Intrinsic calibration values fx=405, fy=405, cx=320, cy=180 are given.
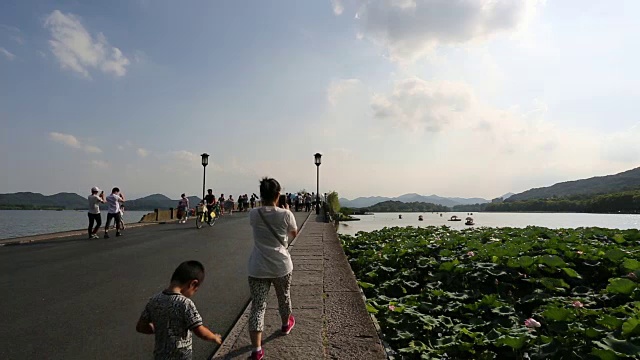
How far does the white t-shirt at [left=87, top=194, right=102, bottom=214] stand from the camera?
13.7m

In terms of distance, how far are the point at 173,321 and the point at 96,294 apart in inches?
177

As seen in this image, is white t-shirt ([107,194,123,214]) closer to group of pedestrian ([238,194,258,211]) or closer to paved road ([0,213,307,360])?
paved road ([0,213,307,360])

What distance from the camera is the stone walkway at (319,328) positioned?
3545 millimetres

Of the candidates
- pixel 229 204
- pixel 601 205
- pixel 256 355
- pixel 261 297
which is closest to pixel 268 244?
pixel 261 297

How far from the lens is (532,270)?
6.60 m

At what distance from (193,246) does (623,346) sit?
426 inches

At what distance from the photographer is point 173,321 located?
2561mm

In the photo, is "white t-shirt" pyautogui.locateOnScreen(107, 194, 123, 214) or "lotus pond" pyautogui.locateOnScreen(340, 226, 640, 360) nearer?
"lotus pond" pyautogui.locateOnScreen(340, 226, 640, 360)

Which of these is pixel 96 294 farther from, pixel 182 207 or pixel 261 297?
pixel 182 207

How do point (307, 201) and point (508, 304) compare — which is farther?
point (307, 201)

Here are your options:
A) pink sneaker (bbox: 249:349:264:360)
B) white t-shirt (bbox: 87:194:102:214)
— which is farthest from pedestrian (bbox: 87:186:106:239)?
pink sneaker (bbox: 249:349:264:360)

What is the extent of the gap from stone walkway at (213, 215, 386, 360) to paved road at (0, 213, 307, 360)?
0.50m

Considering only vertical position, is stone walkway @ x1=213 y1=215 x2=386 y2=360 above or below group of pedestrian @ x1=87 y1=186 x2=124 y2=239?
below

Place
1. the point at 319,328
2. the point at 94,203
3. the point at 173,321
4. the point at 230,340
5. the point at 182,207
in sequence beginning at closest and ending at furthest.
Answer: the point at 173,321 < the point at 230,340 < the point at 319,328 < the point at 94,203 < the point at 182,207
